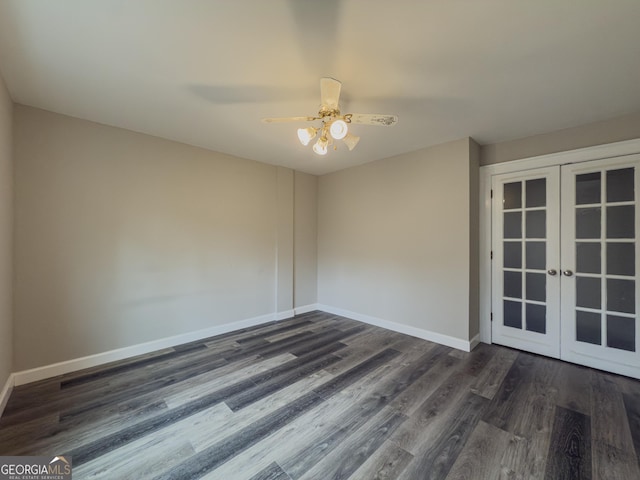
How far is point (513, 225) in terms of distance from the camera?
10.3ft

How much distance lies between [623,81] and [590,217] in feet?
4.37

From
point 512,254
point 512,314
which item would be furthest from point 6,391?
point 512,254

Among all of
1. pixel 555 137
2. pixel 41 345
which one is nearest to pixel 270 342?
pixel 41 345

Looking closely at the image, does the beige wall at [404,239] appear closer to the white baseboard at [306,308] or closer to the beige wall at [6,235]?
the white baseboard at [306,308]

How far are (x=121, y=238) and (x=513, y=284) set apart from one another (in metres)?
4.68

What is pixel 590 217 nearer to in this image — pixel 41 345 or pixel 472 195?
pixel 472 195

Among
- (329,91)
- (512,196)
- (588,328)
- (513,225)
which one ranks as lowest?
(588,328)

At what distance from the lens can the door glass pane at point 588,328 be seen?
2652 millimetres

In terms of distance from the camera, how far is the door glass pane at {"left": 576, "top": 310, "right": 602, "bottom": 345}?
2652 millimetres

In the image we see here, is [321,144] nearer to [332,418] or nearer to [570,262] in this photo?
[332,418]

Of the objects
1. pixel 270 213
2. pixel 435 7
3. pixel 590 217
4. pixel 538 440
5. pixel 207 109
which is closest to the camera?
pixel 435 7

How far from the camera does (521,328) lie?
308 cm

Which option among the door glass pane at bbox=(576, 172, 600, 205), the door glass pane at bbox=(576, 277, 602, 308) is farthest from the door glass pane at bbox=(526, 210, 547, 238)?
the door glass pane at bbox=(576, 277, 602, 308)

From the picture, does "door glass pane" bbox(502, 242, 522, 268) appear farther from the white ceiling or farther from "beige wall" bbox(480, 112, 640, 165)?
the white ceiling
